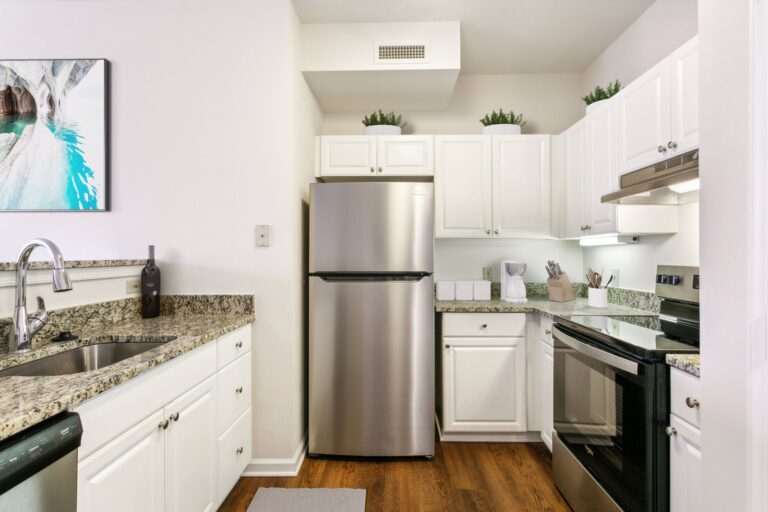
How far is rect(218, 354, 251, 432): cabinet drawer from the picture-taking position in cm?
172

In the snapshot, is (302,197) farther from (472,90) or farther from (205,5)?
(472,90)

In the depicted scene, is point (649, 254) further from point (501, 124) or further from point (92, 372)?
point (92, 372)

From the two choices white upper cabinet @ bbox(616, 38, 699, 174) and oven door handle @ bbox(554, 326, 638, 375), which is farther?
white upper cabinet @ bbox(616, 38, 699, 174)

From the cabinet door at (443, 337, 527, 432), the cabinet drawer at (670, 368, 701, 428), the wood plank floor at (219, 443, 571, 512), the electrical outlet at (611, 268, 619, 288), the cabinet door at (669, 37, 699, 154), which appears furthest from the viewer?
the electrical outlet at (611, 268, 619, 288)

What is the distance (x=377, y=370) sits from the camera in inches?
87.4

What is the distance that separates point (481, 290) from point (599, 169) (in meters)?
1.05

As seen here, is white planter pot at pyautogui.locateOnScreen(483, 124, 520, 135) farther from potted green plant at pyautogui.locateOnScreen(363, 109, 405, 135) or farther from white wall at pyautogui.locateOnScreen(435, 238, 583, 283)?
white wall at pyautogui.locateOnScreen(435, 238, 583, 283)

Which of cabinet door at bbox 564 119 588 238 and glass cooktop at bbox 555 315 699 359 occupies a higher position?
cabinet door at bbox 564 119 588 238

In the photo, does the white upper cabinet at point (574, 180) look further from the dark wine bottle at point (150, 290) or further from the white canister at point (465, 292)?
the dark wine bottle at point (150, 290)

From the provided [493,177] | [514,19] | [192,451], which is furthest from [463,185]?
[192,451]

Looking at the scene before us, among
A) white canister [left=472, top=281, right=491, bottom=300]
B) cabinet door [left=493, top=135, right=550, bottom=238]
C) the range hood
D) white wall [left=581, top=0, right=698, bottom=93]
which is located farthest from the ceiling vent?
white canister [left=472, top=281, right=491, bottom=300]

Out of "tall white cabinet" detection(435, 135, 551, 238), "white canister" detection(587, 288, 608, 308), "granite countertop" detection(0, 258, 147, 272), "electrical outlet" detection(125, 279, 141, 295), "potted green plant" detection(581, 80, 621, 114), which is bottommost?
"white canister" detection(587, 288, 608, 308)

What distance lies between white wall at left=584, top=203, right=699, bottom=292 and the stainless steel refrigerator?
49.8 inches

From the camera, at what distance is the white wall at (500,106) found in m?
3.06
